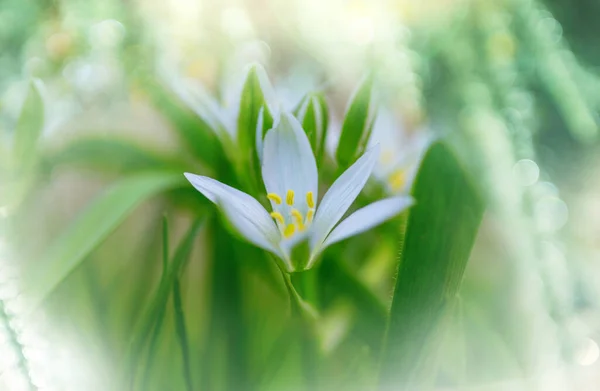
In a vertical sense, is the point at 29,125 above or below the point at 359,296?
above

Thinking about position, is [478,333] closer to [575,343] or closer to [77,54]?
[575,343]

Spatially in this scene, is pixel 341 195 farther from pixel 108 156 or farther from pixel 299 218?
pixel 108 156

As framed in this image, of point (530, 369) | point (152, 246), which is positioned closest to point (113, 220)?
point (152, 246)

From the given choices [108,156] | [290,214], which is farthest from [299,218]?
[108,156]

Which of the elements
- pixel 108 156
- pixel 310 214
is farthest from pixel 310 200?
pixel 108 156
